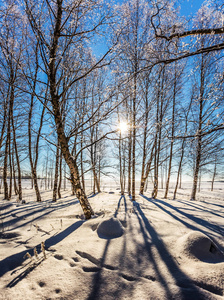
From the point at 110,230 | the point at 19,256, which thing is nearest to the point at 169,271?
the point at 110,230

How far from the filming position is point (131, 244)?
2074 millimetres

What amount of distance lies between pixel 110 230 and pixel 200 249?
53.8 inches

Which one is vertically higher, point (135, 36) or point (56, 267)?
point (135, 36)

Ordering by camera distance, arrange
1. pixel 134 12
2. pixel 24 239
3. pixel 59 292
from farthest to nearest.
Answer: pixel 134 12 < pixel 24 239 < pixel 59 292

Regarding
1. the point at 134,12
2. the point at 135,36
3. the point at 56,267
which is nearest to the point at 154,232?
the point at 56,267

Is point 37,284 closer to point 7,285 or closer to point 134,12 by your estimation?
point 7,285

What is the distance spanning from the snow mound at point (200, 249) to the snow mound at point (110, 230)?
997 mm

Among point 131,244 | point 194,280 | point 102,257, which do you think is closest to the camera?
point 194,280

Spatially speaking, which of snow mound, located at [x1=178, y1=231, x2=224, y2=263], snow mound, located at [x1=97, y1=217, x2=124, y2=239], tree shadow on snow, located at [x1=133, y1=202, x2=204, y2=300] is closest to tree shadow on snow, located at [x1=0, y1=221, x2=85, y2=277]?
snow mound, located at [x1=97, y1=217, x2=124, y2=239]

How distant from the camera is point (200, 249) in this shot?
183 centimetres

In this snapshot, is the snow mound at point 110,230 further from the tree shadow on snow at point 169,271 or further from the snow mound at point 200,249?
the snow mound at point 200,249

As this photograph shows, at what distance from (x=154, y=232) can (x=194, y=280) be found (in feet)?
3.70

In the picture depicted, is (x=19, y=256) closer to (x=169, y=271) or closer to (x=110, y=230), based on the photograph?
(x=110, y=230)

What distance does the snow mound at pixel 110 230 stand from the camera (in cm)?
235
